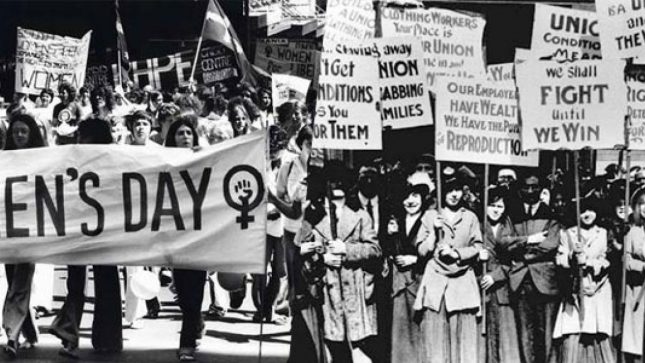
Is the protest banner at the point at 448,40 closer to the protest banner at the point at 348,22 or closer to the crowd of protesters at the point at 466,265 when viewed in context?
the protest banner at the point at 348,22

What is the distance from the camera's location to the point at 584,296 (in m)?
8.09

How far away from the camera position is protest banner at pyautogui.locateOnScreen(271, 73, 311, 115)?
1302cm

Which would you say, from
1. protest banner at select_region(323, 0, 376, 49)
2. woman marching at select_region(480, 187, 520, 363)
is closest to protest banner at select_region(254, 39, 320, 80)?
protest banner at select_region(323, 0, 376, 49)

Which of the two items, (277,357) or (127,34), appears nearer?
(277,357)

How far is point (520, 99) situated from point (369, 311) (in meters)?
1.74

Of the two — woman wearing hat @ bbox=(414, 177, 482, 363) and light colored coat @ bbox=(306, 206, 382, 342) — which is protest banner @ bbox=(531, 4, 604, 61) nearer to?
woman wearing hat @ bbox=(414, 177, 482, 363)

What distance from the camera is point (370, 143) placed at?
7.99 meters

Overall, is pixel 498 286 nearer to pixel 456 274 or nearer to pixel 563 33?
pixel 456 274

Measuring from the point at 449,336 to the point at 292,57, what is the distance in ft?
22.1

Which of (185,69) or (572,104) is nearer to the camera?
(572,104)

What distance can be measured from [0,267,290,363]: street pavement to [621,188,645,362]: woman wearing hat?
248cm

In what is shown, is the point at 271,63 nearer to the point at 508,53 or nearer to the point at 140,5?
the point at 508,53

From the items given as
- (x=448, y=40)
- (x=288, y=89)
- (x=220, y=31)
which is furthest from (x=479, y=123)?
(x=288, y=89)

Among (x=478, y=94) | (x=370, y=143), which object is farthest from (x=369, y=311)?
(x=478, y=94)
